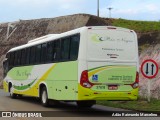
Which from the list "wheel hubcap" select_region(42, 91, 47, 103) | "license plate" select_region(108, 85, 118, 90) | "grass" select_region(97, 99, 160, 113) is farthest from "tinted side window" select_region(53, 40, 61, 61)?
"grass" select_region(97, 99, 160, 113)

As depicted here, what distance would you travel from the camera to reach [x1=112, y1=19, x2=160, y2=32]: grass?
1355 inches

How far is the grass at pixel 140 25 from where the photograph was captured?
34.4 meters

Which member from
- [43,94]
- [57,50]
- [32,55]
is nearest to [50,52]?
[57,50]

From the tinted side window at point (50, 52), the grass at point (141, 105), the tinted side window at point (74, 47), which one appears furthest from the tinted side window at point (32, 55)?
the tinted side window at point (74, 47)

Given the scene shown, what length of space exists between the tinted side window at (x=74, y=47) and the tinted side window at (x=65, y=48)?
0.39m

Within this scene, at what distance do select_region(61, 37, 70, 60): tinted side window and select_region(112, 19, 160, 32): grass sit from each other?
17263 mm

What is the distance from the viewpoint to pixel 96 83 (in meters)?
15.3

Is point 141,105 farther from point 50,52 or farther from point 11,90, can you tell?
point 11,90

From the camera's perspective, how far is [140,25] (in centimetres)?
3703

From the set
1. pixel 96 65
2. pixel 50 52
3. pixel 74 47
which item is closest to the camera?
pixel 96 65

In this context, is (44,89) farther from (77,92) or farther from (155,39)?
(155,39)

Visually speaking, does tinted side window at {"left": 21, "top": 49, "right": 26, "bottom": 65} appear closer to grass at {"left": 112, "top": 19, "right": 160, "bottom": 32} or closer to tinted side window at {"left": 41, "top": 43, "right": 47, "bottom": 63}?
tinted side window at {"left": 41, "top": 43, "right": 47, "bottom": 63}

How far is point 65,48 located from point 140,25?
21.4 m

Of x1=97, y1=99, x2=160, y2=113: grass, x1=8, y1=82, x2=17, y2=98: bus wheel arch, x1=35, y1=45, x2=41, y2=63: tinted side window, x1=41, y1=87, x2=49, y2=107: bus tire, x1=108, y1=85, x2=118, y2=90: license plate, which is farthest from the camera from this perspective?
x1=8, y1=82, x2=17, y2=98: bus wheel arch
